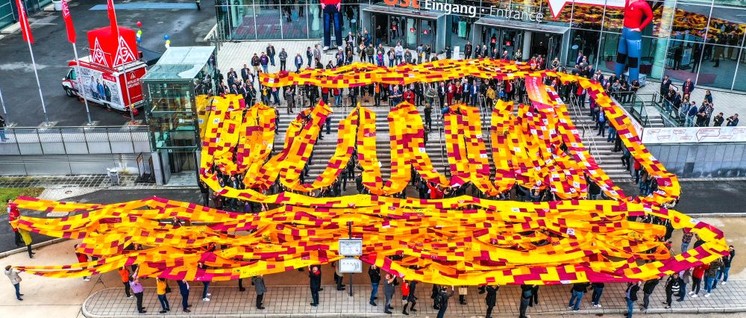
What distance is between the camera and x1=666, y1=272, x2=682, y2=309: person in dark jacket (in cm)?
2158

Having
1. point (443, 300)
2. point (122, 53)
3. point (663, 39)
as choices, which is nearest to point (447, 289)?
point (443, 300)

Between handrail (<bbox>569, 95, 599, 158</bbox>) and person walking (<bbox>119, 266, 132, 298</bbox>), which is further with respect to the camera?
handrail (<bbox>569, 95, 599, 158</bbox>)

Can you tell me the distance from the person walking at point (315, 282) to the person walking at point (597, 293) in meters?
8.67

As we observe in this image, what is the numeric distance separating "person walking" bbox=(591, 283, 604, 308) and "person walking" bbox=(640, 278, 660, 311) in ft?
4.18

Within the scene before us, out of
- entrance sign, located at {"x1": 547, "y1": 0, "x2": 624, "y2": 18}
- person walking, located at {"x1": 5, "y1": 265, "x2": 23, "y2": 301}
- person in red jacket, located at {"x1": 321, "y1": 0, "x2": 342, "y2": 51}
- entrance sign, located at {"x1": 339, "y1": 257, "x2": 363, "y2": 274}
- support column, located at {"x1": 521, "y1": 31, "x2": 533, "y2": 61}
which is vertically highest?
entrance sign, located at {"x1": 547, "y1": 0, "x2": 624, "y2": 18}

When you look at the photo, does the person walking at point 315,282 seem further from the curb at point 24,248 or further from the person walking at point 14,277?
the curb at point 24,248

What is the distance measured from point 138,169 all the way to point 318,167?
337 inches

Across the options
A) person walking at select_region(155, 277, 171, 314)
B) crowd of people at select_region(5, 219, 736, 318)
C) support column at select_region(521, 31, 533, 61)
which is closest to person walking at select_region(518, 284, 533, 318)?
crowd of people at select_region(5, 219, 736, 318)

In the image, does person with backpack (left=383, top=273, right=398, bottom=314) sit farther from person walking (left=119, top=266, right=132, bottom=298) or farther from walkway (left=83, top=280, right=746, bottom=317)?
person walking (left=119, top=266, right=132, bottom=298)

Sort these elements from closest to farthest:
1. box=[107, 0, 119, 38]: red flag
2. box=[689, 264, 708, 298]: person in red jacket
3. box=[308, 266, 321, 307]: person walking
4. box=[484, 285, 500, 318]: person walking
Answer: box=[484, 285, 500, 318]: person walking < box=[308, 266, 321, 307]: person walking < box=[689, 264, 708, 298]: person in red jacket < box=[107, 0, 119, 38]: red flag

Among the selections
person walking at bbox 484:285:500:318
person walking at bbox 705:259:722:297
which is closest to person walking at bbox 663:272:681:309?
person walking at bbox 705:259:722:297

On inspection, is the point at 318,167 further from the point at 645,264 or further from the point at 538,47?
the point at 538,47

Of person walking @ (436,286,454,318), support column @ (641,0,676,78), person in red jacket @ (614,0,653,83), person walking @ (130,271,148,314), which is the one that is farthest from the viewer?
support column @ (641,0,676,78)

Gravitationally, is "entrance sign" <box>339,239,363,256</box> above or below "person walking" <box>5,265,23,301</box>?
above
